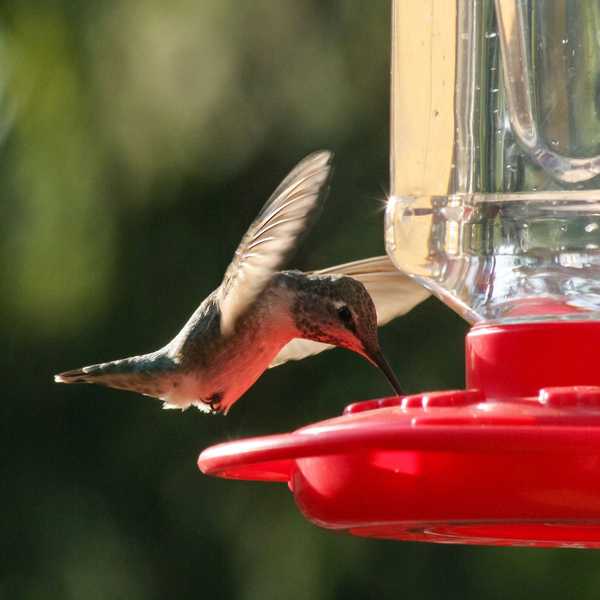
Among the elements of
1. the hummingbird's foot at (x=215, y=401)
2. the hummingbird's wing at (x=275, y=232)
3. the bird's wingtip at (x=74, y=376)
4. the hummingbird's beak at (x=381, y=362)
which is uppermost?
the hummingbird's wing at (x=275, y=232)

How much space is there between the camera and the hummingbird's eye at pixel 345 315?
3.37 m

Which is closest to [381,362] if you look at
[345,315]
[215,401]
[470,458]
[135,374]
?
[345,315]

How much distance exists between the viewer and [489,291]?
2.73m

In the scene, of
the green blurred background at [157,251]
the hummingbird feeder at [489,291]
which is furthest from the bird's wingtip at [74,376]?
the green blurred background at [157,251]

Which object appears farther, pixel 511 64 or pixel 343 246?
pixel 343 246

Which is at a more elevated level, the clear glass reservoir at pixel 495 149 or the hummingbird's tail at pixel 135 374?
the clear glass reservoir at pixel 495 149

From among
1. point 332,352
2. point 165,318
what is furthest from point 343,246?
point 165,318

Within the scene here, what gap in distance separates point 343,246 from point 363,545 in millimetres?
1204

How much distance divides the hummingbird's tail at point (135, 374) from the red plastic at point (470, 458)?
1.58 metres

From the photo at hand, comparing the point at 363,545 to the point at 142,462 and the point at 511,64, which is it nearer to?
the point at 142,462

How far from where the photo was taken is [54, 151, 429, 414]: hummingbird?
10.8 ft

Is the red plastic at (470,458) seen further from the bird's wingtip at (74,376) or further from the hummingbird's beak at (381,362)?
the bird's wingtip at (74,376)

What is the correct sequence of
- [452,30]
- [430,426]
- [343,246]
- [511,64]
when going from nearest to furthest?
[430,426] < [511,64] < [452,30] < [343,246]

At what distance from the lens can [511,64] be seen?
9.17ft
